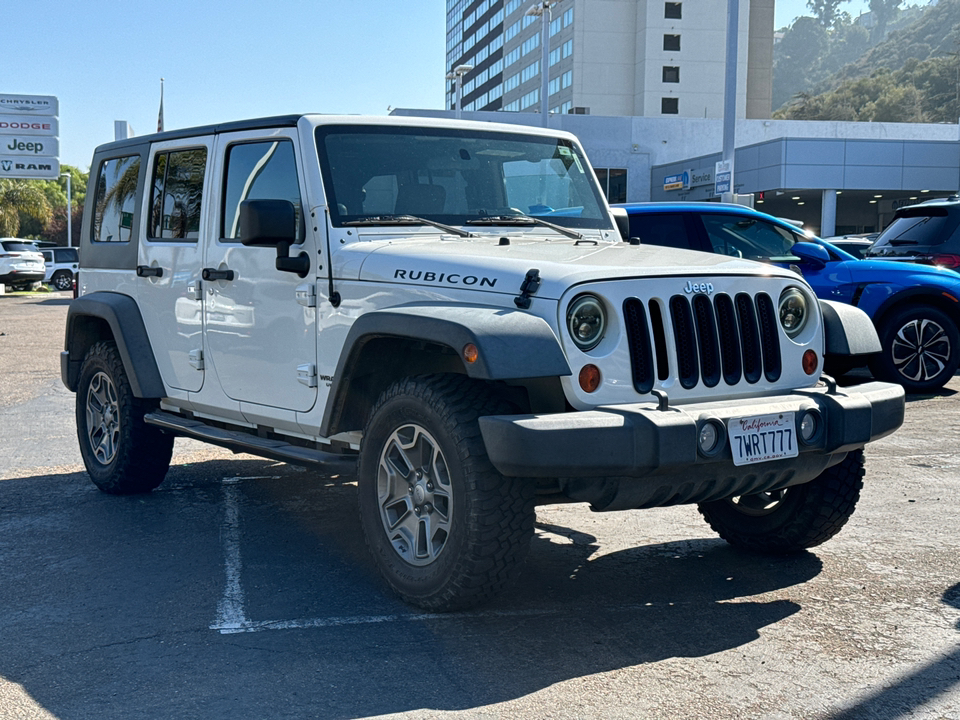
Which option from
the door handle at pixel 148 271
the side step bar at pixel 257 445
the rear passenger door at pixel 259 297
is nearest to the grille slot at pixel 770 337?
the side step bar at pixel 257 445

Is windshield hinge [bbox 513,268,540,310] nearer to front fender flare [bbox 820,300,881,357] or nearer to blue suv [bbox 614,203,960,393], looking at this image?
front fender flare [bbox 820,300,881,357]

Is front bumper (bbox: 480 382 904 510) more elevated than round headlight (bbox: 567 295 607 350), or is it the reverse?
round headlight (bbox: 567 295 607 350)

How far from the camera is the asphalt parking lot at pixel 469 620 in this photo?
11.5 feet

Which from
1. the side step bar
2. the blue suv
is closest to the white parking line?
the side step bar

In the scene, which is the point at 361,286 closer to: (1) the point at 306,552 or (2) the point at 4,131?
(1) the point at 306,552

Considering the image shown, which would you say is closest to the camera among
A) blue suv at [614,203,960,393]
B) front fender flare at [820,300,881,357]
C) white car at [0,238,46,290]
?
front fender flare at [820,300,881,357]

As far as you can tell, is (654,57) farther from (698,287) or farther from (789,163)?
(698,287)

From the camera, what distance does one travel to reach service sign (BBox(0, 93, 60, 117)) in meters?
39.4

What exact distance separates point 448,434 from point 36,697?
1.64 metres

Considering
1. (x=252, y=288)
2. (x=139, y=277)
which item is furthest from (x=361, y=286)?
(x=139, y=277)

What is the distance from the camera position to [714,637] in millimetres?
4078

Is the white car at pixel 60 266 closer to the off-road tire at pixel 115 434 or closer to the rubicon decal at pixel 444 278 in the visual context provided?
the off-road tire at pixel 115 434

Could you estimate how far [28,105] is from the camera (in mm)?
39406

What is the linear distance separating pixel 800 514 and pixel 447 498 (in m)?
1.72
